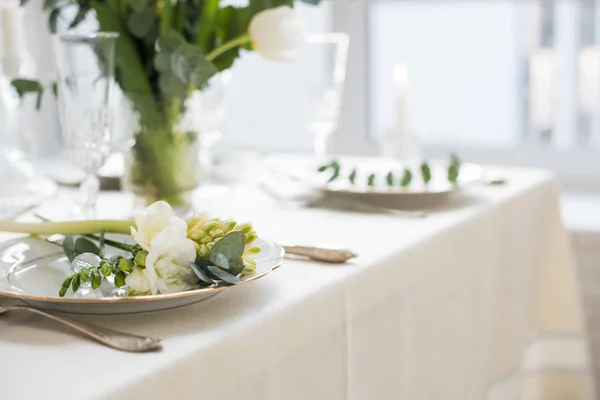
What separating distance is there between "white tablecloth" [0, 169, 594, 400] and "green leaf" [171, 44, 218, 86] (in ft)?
0.72

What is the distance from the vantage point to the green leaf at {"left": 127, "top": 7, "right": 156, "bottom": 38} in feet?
4.04

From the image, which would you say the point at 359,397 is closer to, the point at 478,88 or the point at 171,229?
the point at 171,229

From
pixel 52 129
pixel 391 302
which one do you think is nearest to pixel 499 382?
pixel 391 302

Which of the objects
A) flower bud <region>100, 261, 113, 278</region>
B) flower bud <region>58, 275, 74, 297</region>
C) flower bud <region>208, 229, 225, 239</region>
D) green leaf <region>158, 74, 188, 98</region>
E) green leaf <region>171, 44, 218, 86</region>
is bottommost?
flower bud <region>58, 275, 74, 297</region>

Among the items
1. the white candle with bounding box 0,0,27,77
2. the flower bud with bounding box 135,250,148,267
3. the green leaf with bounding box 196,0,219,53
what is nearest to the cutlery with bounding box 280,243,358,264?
the flower bud with bounding box 135,250,148,267

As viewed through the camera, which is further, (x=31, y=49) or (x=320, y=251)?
(x=31, y=49)

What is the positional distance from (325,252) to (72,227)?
0.27 m

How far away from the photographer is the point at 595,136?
2.50m

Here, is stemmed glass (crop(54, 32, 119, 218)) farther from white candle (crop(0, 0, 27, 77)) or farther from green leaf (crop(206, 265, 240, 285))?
green leaf (crop(206, 265, 240, 285))

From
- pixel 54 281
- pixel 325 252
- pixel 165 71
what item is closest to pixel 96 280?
pixel 54 281

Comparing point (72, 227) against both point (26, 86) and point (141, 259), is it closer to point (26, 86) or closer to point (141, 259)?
point (141, 259)

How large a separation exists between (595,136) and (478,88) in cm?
36

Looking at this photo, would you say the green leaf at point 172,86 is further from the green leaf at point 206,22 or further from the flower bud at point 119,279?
the flower bud at point 119,279

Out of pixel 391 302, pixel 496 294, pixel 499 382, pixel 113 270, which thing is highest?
pixel 113 270
